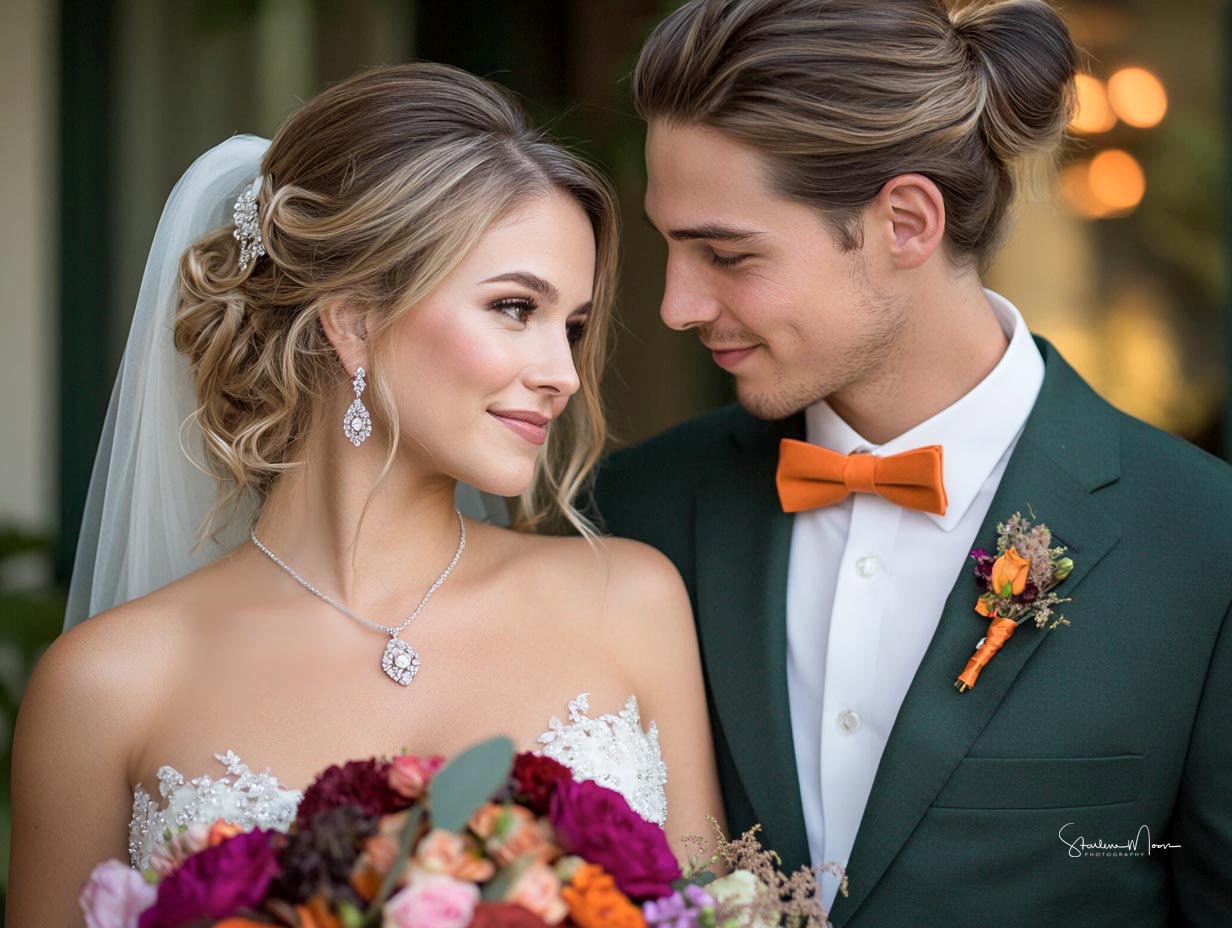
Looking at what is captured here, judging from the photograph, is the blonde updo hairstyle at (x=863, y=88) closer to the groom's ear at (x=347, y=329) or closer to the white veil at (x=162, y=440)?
the groom's ear at (x=347, y=329)

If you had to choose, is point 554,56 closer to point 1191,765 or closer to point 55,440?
point 55,440

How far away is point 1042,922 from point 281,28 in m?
4.76

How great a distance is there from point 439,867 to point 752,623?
1233 mm

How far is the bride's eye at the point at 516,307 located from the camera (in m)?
2.46

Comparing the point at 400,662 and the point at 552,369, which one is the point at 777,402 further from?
the point at 400,662

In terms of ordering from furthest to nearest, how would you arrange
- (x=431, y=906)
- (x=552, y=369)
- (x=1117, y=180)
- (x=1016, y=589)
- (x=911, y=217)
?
(x=1117, y=180)
(x=911, y=217)
(x=552, y=369)
(x=1016, y=589)
(x=431, y=906)

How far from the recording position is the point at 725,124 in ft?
8.75

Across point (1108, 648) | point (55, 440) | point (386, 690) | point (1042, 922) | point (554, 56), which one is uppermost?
point (554, 56)

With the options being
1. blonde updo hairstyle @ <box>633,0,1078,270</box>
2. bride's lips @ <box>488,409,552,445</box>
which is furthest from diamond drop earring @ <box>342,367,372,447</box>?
blonde updo hairstyle @ <box>633,0,1078,270</box>

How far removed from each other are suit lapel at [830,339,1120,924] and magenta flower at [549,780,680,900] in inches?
Result: 30.7

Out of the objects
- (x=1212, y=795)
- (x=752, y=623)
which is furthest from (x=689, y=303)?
(x=1212, y=795)

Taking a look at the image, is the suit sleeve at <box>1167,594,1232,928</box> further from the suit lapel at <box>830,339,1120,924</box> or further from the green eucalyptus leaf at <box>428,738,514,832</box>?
the green eucalyptus leaf at <box>428,738,514,832</box>

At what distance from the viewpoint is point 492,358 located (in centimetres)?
240

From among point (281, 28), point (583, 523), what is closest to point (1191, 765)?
point (583, 523)
